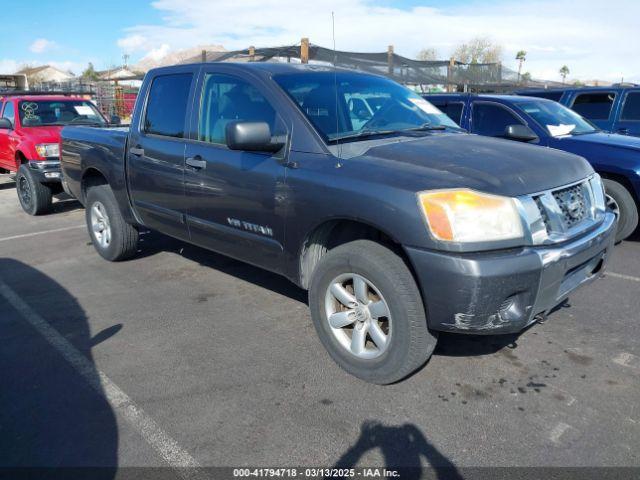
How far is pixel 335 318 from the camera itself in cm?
319

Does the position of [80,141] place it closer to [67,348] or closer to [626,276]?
[67,348]

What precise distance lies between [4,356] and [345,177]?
2602mm

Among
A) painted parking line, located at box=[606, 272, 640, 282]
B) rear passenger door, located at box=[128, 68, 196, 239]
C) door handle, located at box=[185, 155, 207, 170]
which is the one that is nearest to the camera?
door handle, located at box=[185, 155, 207, 170]

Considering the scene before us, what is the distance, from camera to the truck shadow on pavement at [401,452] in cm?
238

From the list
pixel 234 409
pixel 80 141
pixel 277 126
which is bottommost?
pixel 234 409

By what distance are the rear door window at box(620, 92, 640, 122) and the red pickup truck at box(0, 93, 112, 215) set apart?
8802 millimetres

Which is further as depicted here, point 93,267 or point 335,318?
point 93,267

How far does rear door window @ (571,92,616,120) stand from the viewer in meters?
8.55

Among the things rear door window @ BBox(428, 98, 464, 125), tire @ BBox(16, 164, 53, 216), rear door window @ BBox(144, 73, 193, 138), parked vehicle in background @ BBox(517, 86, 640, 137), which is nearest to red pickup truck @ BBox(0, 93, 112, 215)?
tire @ BBox(16, 164, 53, 216)

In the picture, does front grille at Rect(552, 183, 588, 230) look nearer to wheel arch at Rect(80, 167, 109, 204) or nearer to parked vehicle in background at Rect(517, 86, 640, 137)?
wheel arch at Rect(80, 167, 109, 204)

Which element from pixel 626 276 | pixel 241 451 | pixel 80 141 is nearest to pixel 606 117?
pixel 626 276

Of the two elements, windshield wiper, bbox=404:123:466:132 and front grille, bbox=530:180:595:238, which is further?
windshield wiper, bbox=404:123:466:132

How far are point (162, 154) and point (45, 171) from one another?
4422 mm

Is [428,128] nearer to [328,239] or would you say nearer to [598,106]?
[328,239]
